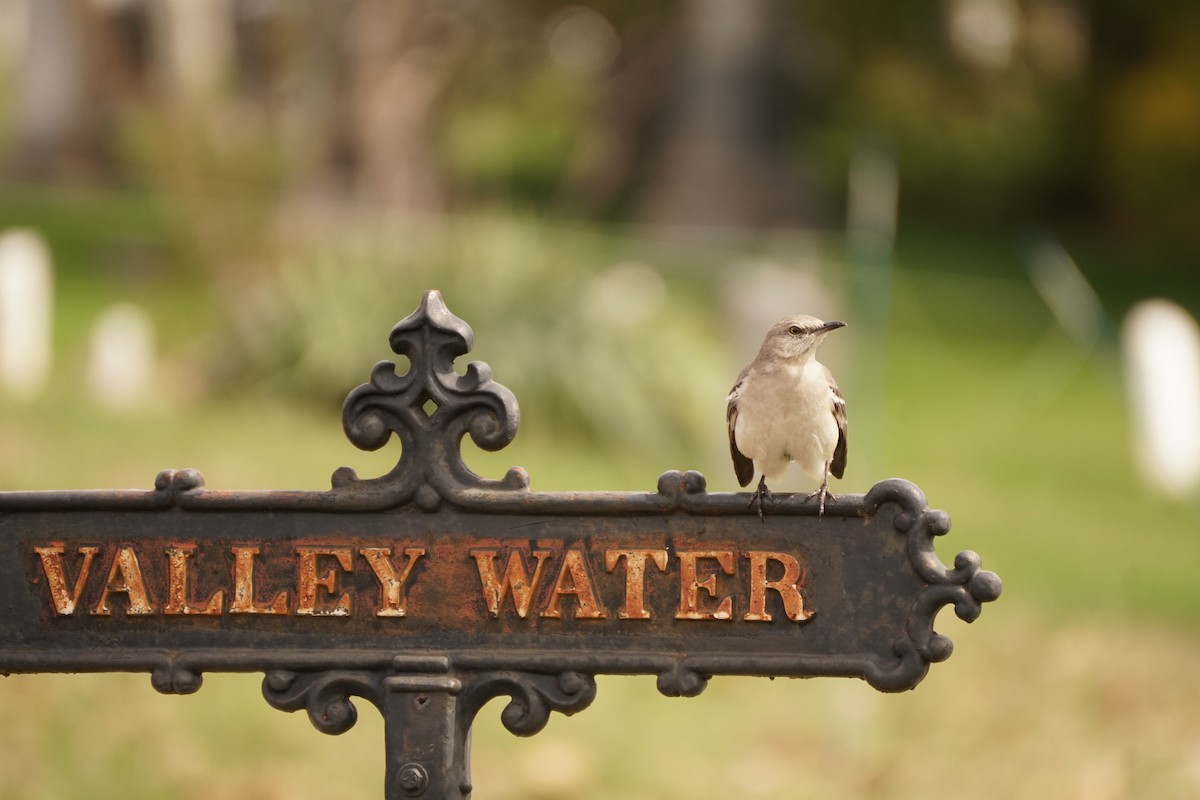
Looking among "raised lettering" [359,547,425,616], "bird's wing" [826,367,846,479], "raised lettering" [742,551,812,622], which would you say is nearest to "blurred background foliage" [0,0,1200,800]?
"bird's wing" [826,367,846,479]

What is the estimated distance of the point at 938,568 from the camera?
2.19 meters

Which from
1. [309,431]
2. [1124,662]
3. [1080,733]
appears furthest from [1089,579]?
[309,431]

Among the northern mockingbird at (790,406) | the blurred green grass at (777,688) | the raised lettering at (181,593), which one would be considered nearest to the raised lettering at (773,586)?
the northern mockingbird at (790,406)

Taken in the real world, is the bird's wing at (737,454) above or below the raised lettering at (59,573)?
above

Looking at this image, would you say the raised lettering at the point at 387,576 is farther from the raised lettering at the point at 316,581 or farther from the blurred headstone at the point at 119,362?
the blurred headstone at the point at 119,362

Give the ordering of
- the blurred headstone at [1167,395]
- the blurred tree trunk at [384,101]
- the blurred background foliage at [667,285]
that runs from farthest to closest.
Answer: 1. the blurred tree trunk at [384,101]
2. the blurred headstone at [1167,395]
3. the blurred background foliage at [667,285]

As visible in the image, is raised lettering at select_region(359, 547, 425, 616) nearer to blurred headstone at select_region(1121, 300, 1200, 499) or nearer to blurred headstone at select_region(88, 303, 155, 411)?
blurred headstone at select_region(1121, 300, 1200, 499)

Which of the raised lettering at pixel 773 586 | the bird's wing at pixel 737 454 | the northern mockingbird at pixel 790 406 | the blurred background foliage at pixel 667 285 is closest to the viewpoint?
the raised lettering at pixel 773 586

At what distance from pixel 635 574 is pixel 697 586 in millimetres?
98

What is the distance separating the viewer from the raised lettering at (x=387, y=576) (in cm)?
229

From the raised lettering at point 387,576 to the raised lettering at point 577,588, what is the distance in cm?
22

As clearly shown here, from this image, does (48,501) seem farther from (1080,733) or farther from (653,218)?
(653,218)

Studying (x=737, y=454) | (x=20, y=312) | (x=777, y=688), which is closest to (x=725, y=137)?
(x=20, y=312)

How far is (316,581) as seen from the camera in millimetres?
2299
